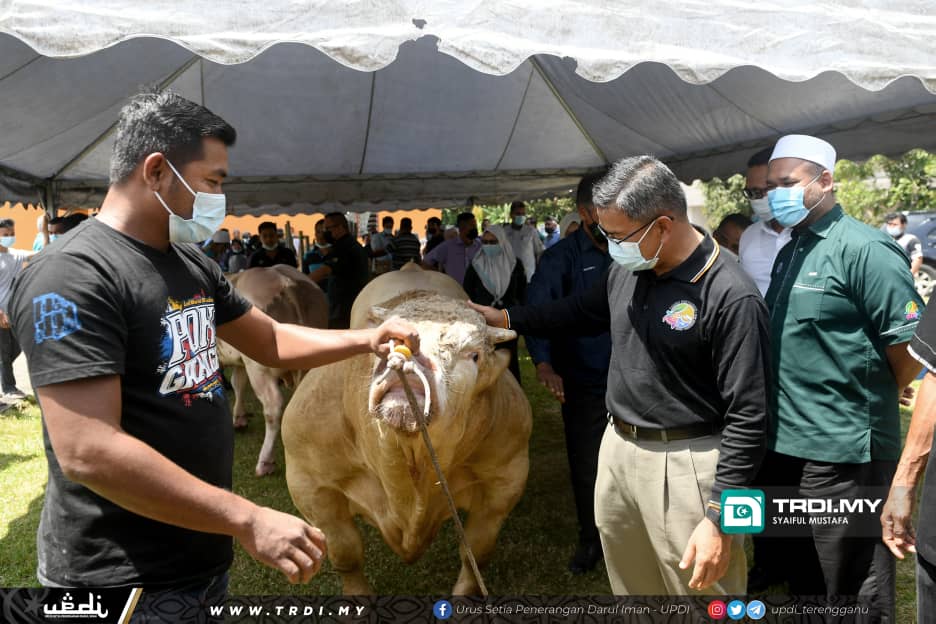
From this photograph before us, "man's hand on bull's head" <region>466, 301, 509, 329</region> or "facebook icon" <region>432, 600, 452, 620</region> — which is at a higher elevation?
"man's hand on bull's head" <region>466, 301, 509, 329</region>

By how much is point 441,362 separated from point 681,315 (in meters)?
0.84

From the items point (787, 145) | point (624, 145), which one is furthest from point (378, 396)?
point (624, 145)

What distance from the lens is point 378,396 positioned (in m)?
2.31

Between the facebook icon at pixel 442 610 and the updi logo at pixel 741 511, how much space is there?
60.8 inches

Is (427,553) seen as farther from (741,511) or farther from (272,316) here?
(272,316)

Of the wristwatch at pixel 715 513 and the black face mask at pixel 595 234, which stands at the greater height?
the black face mask at pixel 595 234

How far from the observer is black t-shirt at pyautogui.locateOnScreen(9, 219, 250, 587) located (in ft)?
4.99

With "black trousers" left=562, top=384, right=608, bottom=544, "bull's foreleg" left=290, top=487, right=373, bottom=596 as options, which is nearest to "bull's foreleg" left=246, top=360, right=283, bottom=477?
"bull's foreleg" left=290, top=487, right=373, bottom=596

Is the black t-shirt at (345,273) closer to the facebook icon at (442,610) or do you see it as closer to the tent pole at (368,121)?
the tent pole at (368,121)

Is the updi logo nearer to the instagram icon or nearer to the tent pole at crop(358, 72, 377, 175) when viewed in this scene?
the instagram icon

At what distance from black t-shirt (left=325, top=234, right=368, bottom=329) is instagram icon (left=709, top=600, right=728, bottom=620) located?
563 centimetres

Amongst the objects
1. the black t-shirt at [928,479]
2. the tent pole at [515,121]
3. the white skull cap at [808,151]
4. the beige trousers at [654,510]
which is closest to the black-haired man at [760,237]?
the white skull cap at [808,151]

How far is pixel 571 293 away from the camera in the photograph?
408cm

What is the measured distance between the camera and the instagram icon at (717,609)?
240 cm
